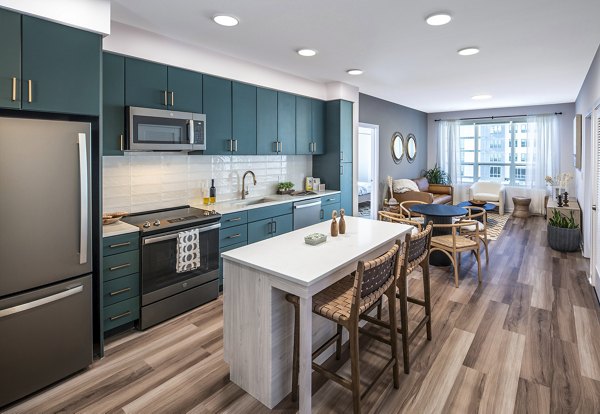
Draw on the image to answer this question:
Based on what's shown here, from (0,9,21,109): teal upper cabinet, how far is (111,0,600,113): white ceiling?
2.38 feet

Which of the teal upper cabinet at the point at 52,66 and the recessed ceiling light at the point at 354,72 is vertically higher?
the recessed ceiling light at the point at 354,72

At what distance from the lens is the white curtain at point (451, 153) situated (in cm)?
924

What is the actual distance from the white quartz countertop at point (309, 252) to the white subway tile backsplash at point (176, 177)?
1615mm

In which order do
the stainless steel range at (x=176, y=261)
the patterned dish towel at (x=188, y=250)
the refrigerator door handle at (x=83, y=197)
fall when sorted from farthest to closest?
the patterned dish towel at (x=188, y=250) < the stainless steel range at (x=176, y=261) < the refrigerator door handle at (x=83, y=197)

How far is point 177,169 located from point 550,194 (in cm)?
830

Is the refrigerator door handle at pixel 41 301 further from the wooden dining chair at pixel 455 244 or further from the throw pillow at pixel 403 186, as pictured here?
the throw pillow at pixel 403 186

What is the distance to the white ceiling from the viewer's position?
2588 mm

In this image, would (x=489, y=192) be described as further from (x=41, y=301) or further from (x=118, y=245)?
(x=41, y=301)

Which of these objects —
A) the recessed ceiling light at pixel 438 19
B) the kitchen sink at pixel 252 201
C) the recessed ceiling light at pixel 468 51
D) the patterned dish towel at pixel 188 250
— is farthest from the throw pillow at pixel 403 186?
the patterned dish towel at pixel 188 250

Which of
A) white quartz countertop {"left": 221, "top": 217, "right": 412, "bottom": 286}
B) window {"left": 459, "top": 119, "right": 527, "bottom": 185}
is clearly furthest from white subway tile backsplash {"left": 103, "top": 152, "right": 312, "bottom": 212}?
window {"left": 459, "top": 119, "right": 527, "bottom": 185}

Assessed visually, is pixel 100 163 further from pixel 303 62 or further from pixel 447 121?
pixel 447 121

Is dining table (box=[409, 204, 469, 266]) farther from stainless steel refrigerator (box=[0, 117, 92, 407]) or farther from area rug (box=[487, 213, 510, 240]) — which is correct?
stainless steel refrigerator (box=[0, 117, 92, 407])

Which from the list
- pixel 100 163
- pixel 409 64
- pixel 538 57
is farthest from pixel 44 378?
pixel 538 57

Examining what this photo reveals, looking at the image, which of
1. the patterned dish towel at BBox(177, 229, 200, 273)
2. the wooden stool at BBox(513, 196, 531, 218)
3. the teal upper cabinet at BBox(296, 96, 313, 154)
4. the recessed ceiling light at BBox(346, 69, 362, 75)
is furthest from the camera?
the wooden stool at BBox(513, 196, 531, 218)
